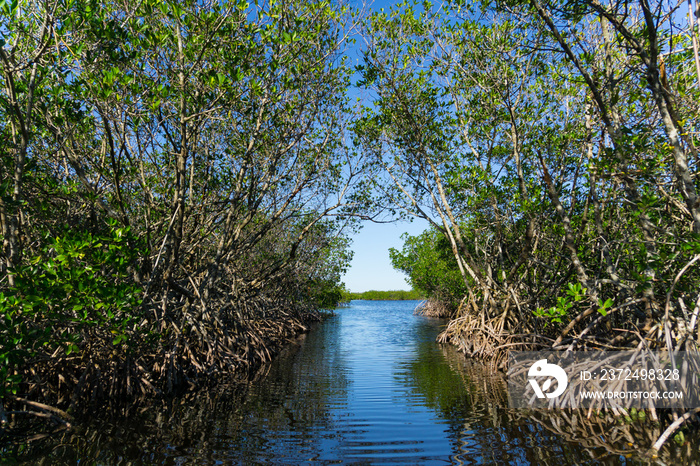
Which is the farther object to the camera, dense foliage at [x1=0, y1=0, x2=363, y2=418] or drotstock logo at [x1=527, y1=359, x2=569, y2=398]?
drotstock logo at [x1=527, y1=359, x2=569, y2=398]

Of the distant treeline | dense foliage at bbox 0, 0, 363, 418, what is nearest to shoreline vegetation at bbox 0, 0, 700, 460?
dense foliage at bbox 0, 0, 363, 418

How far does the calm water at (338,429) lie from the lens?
4215mm

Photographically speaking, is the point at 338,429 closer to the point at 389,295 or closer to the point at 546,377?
the point at 546,377

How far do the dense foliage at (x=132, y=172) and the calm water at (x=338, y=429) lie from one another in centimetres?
107

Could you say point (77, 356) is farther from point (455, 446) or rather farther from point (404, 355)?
point (404, 355)

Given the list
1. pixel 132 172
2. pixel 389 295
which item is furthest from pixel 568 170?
pixel 389 295

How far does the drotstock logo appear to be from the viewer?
19.4 feet

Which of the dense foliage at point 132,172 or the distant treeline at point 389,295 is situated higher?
the dense foliage at point 132,172

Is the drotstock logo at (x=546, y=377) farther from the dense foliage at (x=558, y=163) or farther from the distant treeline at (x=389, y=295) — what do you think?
the distant treeline at (x=389, y=295)

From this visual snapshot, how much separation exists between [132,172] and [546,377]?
7885 millimetres

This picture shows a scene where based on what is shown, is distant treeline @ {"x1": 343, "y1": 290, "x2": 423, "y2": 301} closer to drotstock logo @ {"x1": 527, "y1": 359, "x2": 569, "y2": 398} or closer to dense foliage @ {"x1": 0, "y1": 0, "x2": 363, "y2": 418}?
dense foliage @ {"x1": 0, "y1": 0, "x2": 363, "y2": 418}

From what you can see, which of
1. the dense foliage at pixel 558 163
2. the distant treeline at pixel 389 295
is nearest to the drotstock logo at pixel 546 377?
the dense foliage at pixel 558 163

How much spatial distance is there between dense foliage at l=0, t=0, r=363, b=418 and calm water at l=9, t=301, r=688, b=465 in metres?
1.07

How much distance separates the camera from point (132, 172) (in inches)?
281
